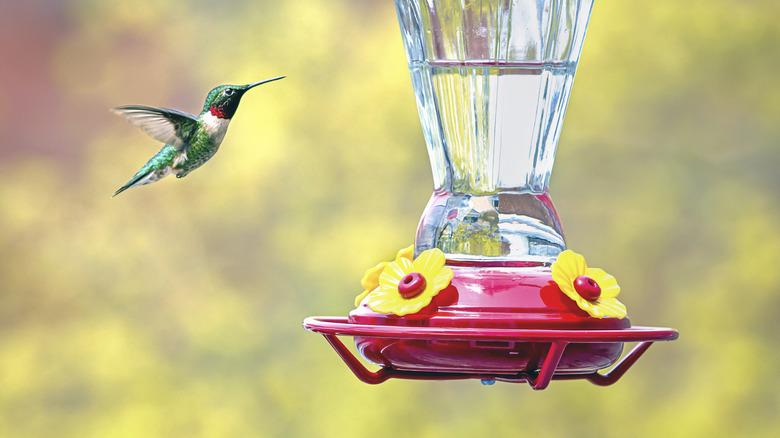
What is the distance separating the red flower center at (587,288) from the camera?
5.54 feet

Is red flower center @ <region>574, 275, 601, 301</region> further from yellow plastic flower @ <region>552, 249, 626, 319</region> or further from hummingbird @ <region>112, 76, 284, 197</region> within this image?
hummingbird @ <region>112, 76, 284, 197</region>

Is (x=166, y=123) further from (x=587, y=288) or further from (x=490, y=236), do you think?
(x=587, y=288)

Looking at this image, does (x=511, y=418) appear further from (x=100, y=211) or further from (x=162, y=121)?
(x=162, y=121)

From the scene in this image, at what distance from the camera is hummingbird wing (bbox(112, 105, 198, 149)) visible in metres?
2.27

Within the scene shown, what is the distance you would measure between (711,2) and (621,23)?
1.55 ft

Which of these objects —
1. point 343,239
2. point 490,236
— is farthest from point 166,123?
point 343,239

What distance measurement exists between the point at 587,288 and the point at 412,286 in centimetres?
26

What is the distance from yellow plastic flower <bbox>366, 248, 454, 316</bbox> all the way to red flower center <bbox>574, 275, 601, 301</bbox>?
0.62ft

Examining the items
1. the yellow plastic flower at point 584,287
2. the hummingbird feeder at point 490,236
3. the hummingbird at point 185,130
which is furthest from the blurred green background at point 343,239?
the yellow plastic flower at point 584,287

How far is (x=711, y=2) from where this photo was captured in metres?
5.55

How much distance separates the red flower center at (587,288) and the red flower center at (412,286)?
23cm

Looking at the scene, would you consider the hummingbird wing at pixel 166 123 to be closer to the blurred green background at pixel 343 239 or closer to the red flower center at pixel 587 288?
the red flower center at pixel 587 288

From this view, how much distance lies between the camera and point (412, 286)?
1694 millimetres

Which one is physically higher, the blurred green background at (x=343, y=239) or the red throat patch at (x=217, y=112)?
the red throat patch at (x=217, y=112)
